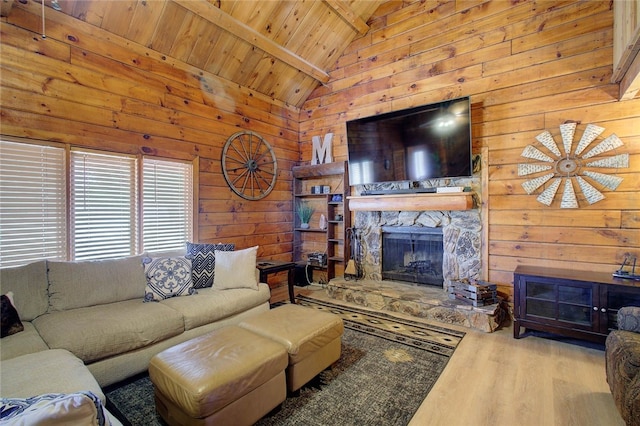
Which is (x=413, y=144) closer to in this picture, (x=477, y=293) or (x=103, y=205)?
(x=477, y=293)

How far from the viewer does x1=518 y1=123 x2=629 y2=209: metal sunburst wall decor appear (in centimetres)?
286

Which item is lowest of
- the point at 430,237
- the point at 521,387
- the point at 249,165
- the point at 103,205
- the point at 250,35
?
the point at 521,387

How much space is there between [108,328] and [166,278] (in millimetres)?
735

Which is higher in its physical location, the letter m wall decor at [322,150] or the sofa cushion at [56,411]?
the letter m wall decor at [322,150]

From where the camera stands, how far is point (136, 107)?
3256mm

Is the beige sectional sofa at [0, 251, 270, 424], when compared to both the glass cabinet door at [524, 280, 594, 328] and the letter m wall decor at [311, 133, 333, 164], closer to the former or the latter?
the letter m wall decor at [311, 133, 333, 164]

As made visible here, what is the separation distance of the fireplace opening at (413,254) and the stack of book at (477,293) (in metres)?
0.52

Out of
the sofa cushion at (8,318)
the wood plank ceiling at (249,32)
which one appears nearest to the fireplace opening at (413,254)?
the wood plank ceiling at (249,32)

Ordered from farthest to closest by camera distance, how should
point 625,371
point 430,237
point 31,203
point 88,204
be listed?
point 430,237 < point 88,204 < point 31,203 < point 625,371

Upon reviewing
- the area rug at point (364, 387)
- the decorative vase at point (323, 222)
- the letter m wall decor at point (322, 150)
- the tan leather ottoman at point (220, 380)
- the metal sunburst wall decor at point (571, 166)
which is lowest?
the area rug at point (364, 387)

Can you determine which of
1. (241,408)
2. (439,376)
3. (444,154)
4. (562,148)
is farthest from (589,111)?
(241,408)

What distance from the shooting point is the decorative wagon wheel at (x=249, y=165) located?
4180 mm

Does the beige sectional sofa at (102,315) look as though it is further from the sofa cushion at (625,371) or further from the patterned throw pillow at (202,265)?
the sofa cushion at (625,371)

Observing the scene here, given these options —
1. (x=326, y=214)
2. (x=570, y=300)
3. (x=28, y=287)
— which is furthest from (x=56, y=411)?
(x=326, y=214)
